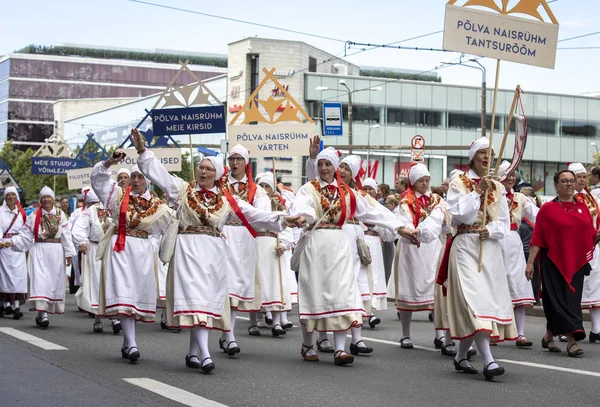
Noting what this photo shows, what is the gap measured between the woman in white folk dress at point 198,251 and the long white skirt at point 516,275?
3308mm

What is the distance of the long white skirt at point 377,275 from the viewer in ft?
46.0

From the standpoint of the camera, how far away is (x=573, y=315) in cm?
1094

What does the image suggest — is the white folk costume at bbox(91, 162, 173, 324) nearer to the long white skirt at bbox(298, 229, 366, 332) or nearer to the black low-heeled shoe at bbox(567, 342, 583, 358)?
the long white skirt at bbox(298, 229, 366, 332)

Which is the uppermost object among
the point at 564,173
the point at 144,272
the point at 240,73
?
the point at 240,73

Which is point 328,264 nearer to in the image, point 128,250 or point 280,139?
point 128,250

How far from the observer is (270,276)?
44.0ft

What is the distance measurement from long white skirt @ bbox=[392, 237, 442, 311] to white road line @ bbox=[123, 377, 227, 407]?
4063 millimetres

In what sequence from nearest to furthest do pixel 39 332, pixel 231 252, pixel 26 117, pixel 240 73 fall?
pixel 231 252, pixel 39 332, pixel 240 73, pixel 26 117

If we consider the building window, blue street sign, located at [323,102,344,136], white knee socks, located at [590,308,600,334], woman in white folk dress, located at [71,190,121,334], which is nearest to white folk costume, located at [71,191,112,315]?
woman in white folk dress, located at [71,190,121,334]

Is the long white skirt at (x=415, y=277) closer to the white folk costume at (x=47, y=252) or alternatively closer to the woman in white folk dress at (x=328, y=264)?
the woman in white folk dress at (x=328, y=264)

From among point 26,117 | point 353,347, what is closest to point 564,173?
point 353,347

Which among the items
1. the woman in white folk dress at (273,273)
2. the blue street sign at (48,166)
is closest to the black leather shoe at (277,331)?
the woman in white folk dress at (273,273)

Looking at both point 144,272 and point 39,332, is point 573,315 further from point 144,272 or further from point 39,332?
point 39,332

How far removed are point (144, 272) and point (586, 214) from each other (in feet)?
15.7
